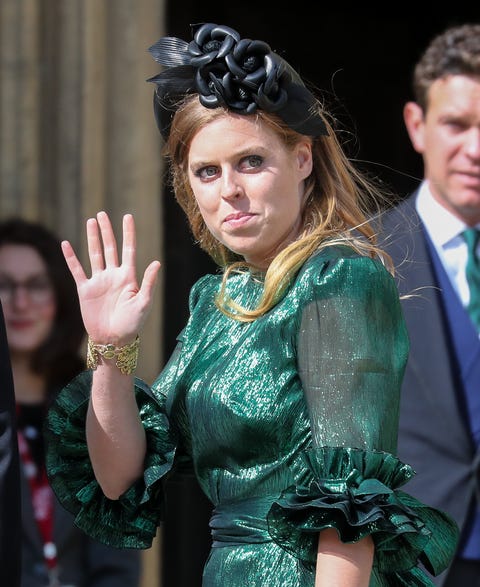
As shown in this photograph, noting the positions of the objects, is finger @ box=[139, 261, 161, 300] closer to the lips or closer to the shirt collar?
the lips

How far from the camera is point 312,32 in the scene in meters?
6.09

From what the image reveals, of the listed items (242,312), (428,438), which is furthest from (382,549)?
(428,438)

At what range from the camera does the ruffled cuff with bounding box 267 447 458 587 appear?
90.9 inches

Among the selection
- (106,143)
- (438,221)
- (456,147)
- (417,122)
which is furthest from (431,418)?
(106,143)

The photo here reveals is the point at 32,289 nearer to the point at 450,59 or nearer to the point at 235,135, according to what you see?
the point at 450,59

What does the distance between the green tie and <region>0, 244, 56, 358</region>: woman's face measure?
1240 millimetres

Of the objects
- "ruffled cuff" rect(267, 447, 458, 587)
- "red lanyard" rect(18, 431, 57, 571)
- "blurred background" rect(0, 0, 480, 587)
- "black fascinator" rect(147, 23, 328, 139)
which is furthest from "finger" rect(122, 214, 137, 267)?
"blurred background" rect(0, 0, 480, 587)

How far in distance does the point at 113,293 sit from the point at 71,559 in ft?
5.92

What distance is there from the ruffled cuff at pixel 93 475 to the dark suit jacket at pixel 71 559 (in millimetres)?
1490

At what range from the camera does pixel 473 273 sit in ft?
13.4

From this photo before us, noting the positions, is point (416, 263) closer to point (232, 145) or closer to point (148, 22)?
point (232, 145)

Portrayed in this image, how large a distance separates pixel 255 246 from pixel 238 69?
302mm

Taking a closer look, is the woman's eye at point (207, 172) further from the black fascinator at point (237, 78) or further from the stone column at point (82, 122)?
the stone column at point (82, 122)

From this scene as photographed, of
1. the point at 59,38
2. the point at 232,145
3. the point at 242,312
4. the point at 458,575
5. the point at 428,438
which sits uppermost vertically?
the point at 59,38
